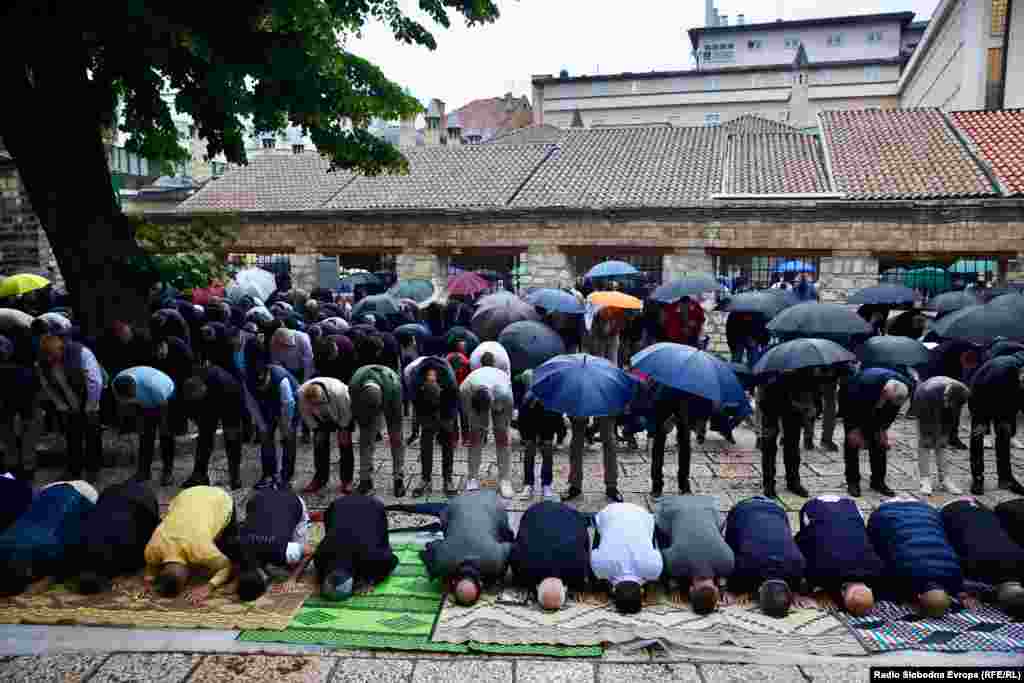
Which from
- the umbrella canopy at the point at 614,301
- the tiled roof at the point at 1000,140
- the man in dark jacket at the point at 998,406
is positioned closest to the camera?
the man in dark jacket at the point at 998,406

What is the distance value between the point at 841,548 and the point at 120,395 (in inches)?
252

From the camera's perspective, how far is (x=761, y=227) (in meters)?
17.1

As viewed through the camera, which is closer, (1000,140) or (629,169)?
(1000,140)

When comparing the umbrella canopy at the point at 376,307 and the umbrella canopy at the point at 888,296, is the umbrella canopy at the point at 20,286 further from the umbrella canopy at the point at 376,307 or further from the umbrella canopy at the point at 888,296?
the umbrella canopy at the point at 888,296

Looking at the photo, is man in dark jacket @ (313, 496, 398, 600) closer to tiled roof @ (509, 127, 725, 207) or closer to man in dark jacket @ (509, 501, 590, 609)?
man in dark jacket @ (509, 501, 590, 609)

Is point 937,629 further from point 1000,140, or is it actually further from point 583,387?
point 1000,140

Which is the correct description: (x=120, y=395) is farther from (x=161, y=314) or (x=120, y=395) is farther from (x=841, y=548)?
(x=841, y=548)

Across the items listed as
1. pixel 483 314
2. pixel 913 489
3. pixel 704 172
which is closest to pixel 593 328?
pixel 483 314

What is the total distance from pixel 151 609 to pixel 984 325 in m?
8.33

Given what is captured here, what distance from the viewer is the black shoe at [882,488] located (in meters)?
7.64

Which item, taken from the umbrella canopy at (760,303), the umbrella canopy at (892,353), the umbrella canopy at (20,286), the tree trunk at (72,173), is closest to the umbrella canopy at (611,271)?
the umbrella canopy at (760,303)

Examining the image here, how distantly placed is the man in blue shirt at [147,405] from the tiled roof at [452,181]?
12171 mm

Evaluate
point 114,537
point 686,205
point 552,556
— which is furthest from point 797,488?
point 686,205

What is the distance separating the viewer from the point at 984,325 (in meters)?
8.35
